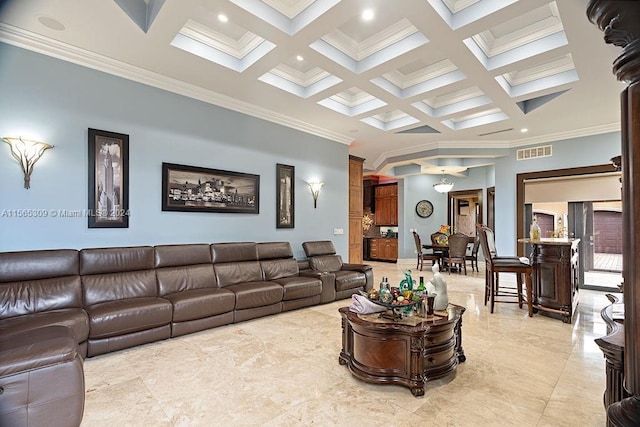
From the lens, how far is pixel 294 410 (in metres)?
Answer: 2.12

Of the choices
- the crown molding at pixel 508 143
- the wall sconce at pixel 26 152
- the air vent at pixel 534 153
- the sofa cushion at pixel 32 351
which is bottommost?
the sofa cushion at pixel 32 351

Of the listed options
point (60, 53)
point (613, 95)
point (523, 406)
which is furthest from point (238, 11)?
point (613, 95)

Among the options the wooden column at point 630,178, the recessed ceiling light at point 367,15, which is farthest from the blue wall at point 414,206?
the wooden column at point 630,178

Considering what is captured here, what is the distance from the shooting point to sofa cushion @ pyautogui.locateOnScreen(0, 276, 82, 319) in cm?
278

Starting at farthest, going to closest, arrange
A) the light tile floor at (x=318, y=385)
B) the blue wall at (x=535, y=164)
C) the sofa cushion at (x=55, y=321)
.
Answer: the blue wall at (x=535, y=164) → the sofa cushion at (x=55, y=321) → the light tile floor at (x=318, y=385)

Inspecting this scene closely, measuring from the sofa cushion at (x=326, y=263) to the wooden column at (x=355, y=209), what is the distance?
156 cm

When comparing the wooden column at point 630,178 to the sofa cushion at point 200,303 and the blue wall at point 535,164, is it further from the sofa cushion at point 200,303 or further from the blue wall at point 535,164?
the blue wall at point 535,164

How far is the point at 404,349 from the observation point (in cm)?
236

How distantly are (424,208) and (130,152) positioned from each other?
871 centimetres

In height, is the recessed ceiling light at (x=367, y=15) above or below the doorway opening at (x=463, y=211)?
above

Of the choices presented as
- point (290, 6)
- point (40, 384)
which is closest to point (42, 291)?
point (40, 384)

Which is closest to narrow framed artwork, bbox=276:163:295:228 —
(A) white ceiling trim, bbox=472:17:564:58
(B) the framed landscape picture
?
(B) the framed landscape picture

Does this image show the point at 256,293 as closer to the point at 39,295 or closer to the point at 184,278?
the point at 184,278

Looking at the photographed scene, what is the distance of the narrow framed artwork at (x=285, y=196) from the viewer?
542cm
